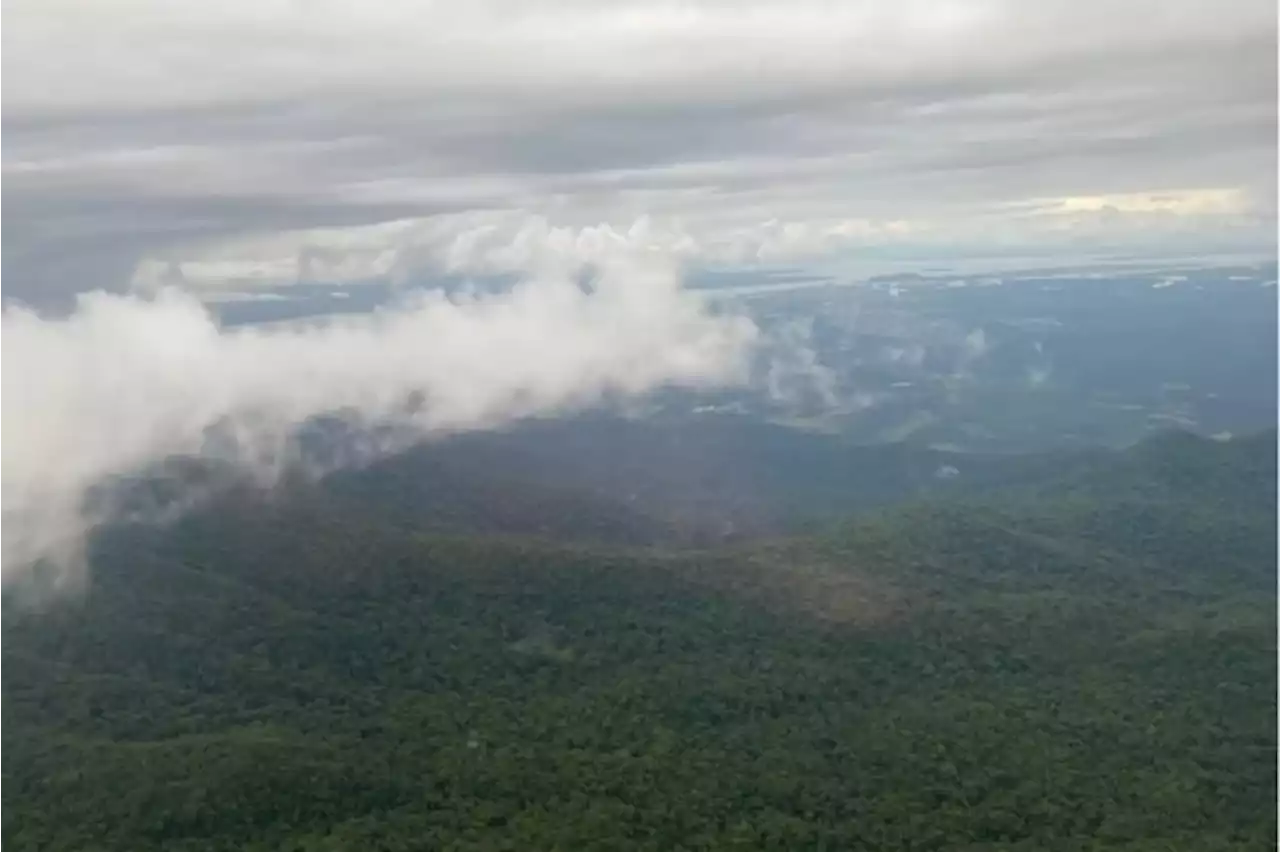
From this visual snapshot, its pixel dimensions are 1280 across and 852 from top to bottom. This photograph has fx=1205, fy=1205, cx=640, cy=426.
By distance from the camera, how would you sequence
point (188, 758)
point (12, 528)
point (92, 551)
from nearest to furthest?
point (188, 758), point (92, 551), point (12, 528)

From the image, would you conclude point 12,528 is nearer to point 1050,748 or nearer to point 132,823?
point 132,823

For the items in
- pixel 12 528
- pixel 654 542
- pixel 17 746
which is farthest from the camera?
pixel 12 528

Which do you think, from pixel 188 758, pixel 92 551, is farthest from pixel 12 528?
pixel 188 758

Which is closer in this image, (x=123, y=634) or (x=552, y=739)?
(x=552, y=739)

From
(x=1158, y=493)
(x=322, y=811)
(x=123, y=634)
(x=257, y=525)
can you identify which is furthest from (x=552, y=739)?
(x=1158, y=493)

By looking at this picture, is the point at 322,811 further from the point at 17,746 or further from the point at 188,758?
→ the point at 17,746

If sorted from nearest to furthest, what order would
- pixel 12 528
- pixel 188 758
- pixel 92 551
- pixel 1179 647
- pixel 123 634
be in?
pixel 188 758 → pixel 1179 647 → pixel 123 634 → pixel 92 551 → pixel 12 528
